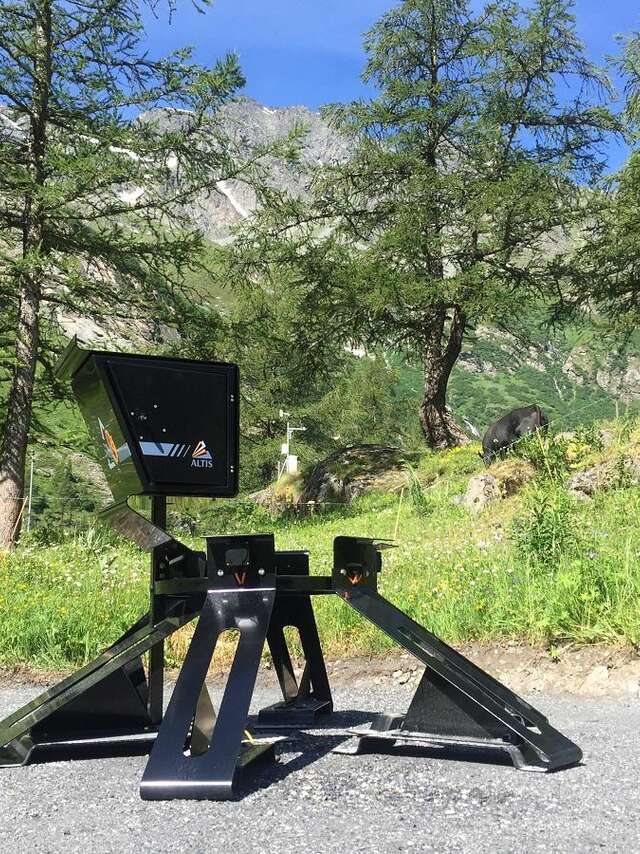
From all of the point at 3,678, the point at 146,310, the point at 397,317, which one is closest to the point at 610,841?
the point at 3,678

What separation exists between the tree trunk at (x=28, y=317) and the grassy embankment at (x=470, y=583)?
322cm

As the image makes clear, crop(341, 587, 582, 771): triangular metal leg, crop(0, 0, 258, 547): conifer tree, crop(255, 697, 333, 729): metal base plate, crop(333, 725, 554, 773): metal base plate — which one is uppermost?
crop(0, 0, 258, 547): conifer tree

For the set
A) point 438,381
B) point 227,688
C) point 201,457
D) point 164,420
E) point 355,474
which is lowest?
point 355,474

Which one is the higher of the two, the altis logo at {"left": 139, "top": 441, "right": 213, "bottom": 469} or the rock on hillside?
the altis logo at {"left": 139, "top": 441, "right": 213, "bottom": 469}

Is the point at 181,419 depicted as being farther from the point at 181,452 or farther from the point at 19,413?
the point at 19,413

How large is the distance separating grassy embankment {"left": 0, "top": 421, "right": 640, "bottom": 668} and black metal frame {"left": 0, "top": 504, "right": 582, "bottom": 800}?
1.85 meters

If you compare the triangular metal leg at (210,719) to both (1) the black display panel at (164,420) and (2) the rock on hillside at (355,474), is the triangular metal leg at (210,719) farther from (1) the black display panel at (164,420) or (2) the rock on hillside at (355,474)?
(2) the rock on hillside at (355,474)

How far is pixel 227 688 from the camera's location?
124 inches

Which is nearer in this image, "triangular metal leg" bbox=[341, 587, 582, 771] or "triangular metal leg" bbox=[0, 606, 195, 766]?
"triangular metal leg" bbox=[341, 587, 582, 771]

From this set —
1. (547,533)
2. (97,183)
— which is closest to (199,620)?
(547,533)

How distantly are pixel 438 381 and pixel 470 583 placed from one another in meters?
15.4

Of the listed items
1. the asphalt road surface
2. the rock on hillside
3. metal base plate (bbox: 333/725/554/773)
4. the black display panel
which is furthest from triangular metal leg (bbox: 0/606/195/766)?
the rock on hillside

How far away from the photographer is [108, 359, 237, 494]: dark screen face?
355 cm

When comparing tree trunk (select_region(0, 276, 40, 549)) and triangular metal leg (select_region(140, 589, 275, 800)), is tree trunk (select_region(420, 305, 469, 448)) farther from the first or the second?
triangular metal leg (select_region(140, 589, 275, 800))
